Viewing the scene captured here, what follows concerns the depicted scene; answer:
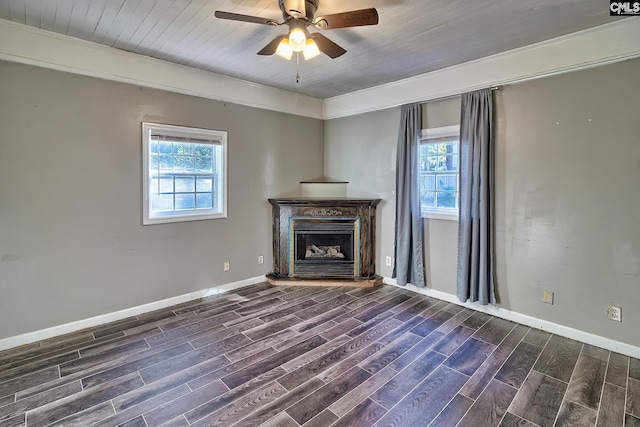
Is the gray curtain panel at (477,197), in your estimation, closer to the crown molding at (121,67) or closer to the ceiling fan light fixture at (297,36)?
the ceiling fan light fixture at (297,36)

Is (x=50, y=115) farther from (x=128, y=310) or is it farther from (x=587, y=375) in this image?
(x=587, y=375)

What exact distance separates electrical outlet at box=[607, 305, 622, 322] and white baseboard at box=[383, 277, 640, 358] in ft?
0.63

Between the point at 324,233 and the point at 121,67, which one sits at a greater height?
the point at 121,67

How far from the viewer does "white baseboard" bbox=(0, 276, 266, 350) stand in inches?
109

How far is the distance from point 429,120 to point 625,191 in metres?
1.99

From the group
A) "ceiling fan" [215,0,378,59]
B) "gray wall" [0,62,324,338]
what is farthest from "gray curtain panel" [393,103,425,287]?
"gray wall" [0,62,324,338]

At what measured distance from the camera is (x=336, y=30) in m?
2.73

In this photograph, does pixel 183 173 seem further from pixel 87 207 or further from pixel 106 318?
pixel 106 318

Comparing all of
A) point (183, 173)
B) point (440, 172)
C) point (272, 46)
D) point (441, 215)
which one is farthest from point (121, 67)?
point (441, 215)

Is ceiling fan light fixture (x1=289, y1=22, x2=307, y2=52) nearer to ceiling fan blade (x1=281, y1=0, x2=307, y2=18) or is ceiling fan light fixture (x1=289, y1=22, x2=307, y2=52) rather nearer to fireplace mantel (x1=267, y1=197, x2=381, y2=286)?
ceiling fan blade (x1=281, y1=0, x2=307, y2=18)

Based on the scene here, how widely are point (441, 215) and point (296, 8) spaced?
2.74 meters

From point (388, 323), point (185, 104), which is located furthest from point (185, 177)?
point (388, 323)

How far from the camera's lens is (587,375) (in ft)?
7.78

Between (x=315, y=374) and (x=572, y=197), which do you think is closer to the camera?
(x=315, y=374)
